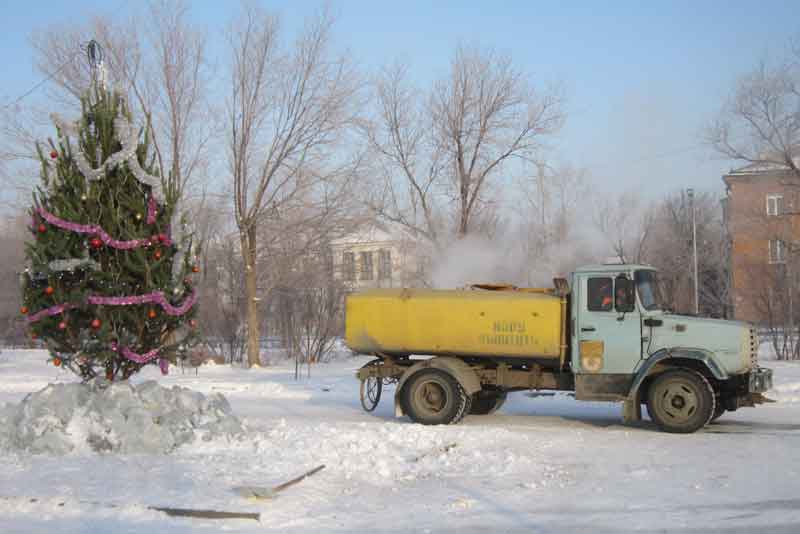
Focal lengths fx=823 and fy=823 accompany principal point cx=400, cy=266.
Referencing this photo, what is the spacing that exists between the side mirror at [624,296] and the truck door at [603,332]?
7 centimetres

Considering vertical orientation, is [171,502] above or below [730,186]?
below

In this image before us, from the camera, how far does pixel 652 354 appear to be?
12.4 m

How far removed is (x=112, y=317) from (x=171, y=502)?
4115mm

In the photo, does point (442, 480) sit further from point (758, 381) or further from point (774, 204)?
point (774, 204)

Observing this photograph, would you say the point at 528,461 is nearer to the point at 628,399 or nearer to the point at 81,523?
the point at 628,399

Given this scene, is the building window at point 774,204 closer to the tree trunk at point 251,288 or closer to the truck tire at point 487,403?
the tree trunk at point 251,288

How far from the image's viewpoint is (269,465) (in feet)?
31.6

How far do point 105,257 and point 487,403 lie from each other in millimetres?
7248

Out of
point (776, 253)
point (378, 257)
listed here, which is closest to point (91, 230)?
point (378, 257)

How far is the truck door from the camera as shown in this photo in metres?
12.6

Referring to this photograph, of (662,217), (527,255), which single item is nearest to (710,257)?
(662,217)

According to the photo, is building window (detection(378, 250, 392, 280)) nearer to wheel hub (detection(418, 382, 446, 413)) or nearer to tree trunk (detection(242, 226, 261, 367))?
tree trunk (detection(242, 226, 261, 367))

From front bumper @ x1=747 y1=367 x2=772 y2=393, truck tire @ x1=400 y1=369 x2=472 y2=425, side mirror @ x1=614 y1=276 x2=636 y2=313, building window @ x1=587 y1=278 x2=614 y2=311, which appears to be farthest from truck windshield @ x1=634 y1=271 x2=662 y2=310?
truck tire @ x1=400 y1=369 x2=472 y2=425

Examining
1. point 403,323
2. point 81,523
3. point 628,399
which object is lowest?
point 81,523
